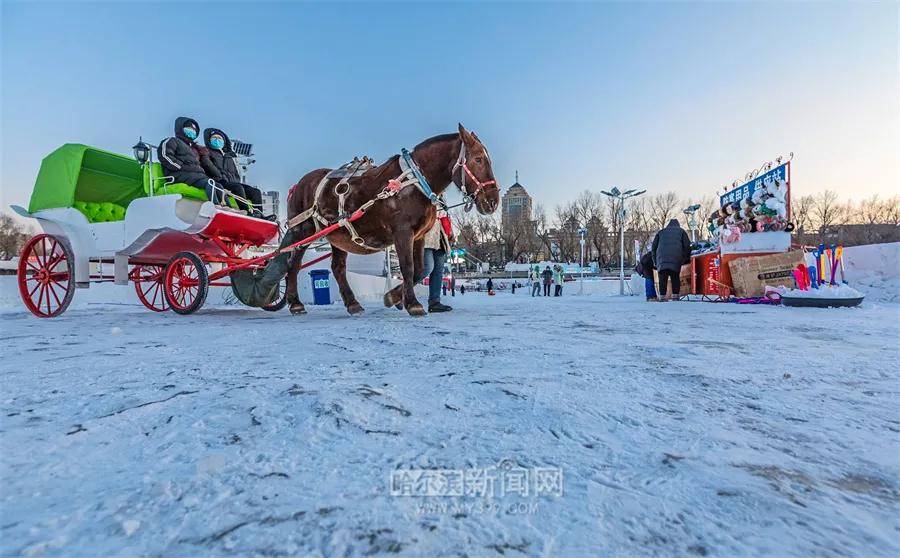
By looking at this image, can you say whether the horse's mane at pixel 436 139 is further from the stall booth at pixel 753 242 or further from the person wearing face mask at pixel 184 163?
the stall booth at pixel 753 242

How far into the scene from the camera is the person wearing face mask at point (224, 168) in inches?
239

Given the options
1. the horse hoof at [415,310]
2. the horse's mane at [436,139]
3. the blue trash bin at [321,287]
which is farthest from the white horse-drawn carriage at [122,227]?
the blue trash bin at [321,287]

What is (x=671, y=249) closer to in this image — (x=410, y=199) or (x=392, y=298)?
(x=392, y=298)

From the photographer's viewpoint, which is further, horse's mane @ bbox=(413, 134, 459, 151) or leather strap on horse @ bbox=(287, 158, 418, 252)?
horse's mane @ bbox=(413, 134, 459, 151)

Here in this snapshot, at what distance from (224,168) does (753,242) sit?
9.83 m

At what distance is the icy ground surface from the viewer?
0.74 m

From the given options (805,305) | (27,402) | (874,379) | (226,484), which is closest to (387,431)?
(226,484)

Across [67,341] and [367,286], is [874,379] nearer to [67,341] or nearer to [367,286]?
[67,341]

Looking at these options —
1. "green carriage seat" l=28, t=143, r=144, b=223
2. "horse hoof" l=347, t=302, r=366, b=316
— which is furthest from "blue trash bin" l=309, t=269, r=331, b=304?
"horse hoof" l=347, t=302, r=366, b=316

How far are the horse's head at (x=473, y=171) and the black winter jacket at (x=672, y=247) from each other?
5550 mm

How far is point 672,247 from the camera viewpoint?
884 cm

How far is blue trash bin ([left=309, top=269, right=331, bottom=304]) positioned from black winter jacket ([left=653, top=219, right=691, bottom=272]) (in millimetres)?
7452

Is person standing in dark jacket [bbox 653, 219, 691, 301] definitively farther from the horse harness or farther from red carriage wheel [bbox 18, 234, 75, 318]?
red carriage wheel [bbox 18, 234, 75, 318]

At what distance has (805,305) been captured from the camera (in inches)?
245
